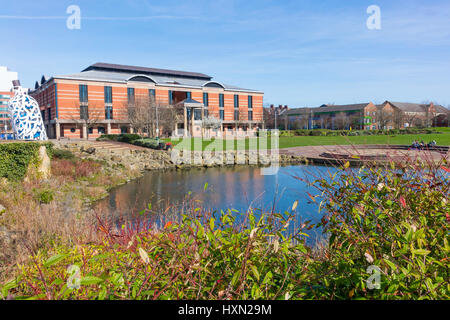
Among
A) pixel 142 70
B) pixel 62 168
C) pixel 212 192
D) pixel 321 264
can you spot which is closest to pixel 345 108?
pixel 142 70

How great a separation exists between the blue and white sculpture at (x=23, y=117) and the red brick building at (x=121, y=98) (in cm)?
2179

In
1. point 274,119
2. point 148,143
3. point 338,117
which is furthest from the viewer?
point 274,119

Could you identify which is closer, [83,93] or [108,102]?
[83,93]

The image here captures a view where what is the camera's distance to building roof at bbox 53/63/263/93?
4931cm

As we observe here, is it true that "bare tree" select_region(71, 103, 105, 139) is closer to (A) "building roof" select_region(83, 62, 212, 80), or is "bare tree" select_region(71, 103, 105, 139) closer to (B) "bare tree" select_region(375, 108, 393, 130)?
(A) "building roof" select_region(83, 62, 212, 80)

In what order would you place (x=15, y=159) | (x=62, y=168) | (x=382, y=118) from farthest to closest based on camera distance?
(x=382, y=118) < (x=62, y=168) < (x=15, y=159)

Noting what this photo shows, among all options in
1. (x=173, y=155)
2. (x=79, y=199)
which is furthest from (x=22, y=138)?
(x=173, y=155)

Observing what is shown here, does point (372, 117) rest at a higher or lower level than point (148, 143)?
higher

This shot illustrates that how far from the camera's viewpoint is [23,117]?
20.0 meters

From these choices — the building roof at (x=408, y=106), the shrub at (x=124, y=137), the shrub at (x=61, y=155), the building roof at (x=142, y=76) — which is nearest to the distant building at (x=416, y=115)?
the building roof at (x=408, y=106)

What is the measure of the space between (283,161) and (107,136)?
21.7m

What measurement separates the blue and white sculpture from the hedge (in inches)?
284

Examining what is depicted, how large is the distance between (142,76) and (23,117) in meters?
33.3

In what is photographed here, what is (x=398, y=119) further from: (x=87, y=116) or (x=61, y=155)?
(x=61, y=155)
